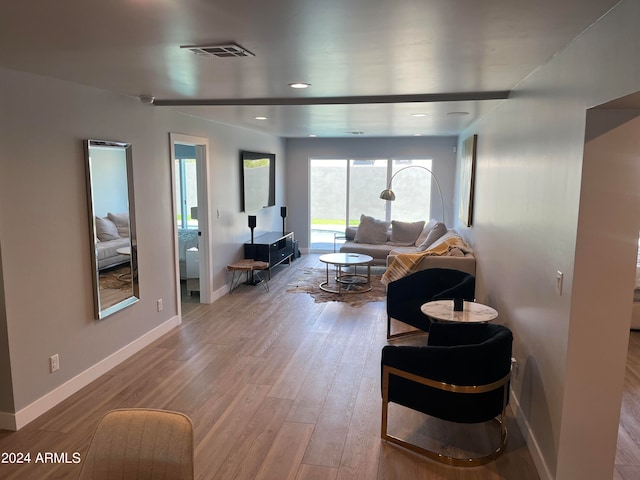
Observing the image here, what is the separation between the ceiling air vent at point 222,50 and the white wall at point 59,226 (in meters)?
1.40

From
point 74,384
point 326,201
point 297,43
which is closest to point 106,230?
point 74,384

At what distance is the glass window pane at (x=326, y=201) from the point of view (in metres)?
9.22

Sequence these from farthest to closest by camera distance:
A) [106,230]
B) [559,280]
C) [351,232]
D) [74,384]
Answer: [351,232] → [106,230] → [74,384] → [559,280]

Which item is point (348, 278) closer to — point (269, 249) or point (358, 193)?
point (269, 249)

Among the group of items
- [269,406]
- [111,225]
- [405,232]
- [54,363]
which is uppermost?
[111,225]

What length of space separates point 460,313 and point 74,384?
9.96 ft

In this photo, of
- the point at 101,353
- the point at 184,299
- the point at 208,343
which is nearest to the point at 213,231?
the point at 184,299

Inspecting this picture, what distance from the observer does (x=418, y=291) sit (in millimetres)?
4656

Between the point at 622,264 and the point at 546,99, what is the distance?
1.07 m

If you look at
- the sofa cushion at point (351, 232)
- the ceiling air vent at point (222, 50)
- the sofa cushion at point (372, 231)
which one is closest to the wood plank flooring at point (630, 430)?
the ceiling air vent at point (222, 50)

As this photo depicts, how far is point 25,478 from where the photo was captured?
2.61m

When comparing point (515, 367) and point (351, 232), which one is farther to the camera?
point (351, 232)

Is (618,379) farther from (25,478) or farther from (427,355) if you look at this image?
(25,478)

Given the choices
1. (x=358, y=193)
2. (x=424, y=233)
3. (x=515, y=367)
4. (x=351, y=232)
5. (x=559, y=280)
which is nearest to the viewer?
(x=559, y=280)
